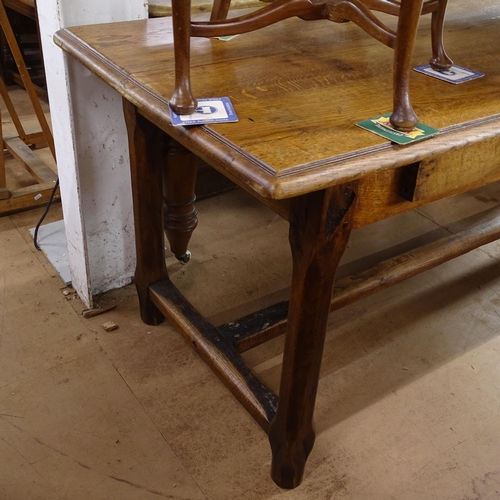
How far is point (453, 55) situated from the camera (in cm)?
144

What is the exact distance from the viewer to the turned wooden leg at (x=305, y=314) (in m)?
1.01

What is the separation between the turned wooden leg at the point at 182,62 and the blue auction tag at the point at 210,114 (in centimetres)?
2

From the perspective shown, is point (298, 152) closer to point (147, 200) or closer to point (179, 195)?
point (147, 200)

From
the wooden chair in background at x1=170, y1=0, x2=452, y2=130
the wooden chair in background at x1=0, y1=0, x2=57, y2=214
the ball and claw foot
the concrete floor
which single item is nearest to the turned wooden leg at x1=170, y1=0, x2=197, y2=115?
the wooden chair in background at x1=170, y1=0, x2=452, y2=130

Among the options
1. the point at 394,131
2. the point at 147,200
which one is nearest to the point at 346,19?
the point at 394,131

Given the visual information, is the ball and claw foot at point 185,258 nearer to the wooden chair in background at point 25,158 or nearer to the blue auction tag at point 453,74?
the wooden chair in background at point 25,158

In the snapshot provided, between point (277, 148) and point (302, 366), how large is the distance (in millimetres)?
485

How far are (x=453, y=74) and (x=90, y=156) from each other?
3.26ft

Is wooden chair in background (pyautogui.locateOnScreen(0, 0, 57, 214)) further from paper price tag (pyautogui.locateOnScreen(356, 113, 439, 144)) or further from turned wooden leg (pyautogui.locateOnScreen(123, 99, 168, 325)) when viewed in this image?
paper price tag (pyautogui.locateOnScreen(356, 113, 439, 144))

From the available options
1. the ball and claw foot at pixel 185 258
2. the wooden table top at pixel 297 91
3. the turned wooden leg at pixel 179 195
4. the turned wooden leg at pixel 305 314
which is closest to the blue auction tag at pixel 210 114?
the wooden table top at pixel 297 91

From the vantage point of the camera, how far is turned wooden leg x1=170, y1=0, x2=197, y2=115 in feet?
3.39

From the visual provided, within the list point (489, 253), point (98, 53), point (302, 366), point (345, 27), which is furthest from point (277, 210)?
point (489, 253)

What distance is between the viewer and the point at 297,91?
1.18 m

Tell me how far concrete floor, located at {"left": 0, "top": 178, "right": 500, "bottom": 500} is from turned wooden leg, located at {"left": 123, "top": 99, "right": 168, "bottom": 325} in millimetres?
147
